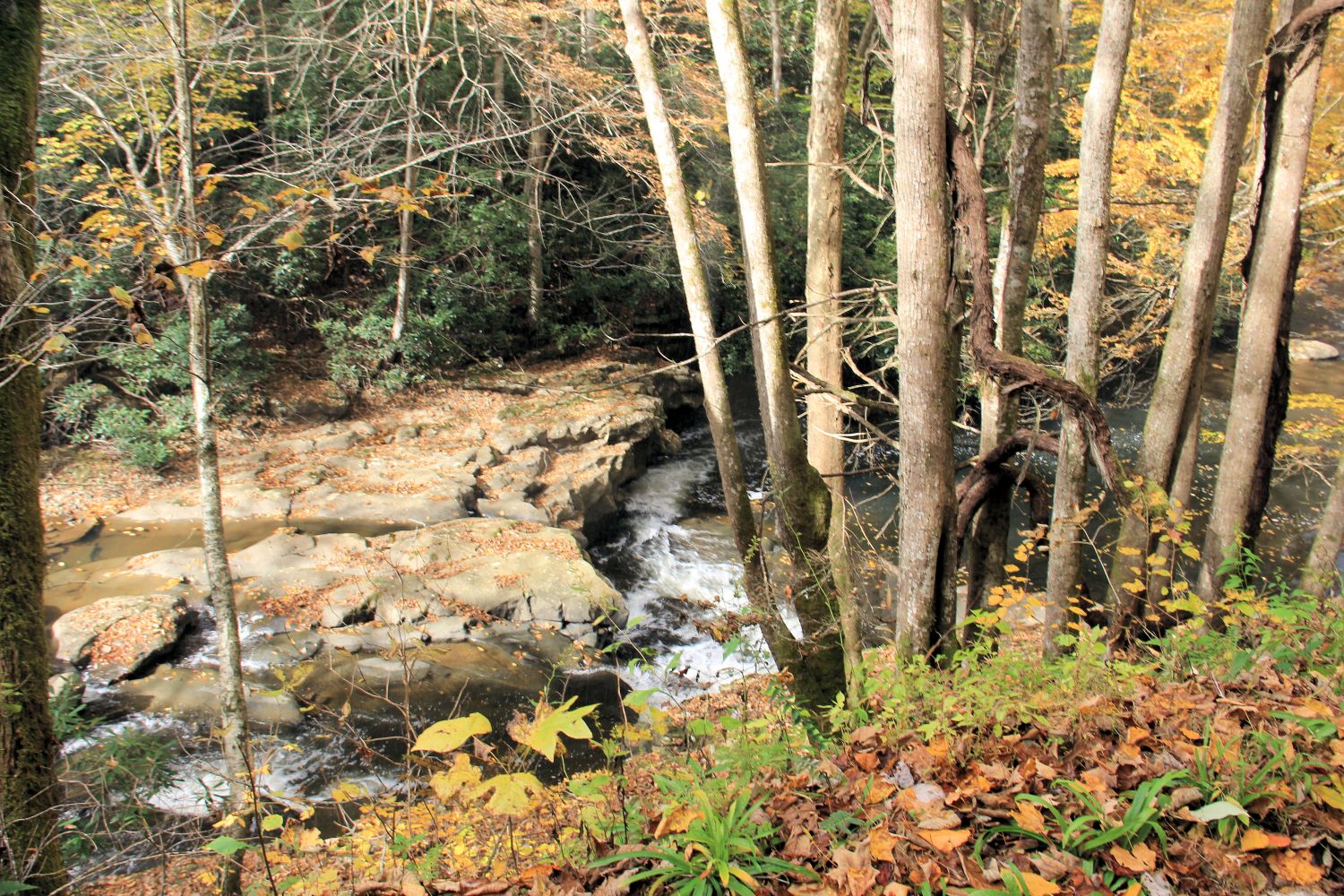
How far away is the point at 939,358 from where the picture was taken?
409 cm

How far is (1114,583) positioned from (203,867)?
274 inches

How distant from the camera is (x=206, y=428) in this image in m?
5.42

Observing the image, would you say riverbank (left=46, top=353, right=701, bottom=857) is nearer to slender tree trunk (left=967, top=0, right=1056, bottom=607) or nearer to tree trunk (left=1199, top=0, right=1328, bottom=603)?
slender tree trunk (left=967, top=0, right=1056, bottom=607)

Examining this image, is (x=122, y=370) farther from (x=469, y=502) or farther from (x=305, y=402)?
(x=469, y=502)

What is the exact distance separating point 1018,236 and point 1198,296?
1720mm

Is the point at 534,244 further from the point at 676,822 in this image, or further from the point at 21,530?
the point at 676,822

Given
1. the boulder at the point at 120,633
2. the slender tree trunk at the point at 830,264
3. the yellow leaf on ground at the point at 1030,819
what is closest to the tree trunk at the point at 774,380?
the slender tree trunk at the point at 830,264

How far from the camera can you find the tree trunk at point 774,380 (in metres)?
4.95

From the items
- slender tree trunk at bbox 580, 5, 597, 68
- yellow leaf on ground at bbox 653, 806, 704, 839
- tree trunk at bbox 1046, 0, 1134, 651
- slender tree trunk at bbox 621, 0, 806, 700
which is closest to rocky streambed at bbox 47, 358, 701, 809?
slender tree trunk at bbox 621, 0, 806, 700

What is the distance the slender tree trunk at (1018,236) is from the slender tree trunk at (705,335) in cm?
166

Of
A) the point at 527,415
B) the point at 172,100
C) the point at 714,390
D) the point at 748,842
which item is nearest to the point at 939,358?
the point at 714,390

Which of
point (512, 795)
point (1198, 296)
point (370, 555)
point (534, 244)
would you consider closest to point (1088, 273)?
point (1198, 296)

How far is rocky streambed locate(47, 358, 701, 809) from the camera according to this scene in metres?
7.46

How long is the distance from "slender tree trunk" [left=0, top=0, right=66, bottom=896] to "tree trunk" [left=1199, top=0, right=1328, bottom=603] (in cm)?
740
